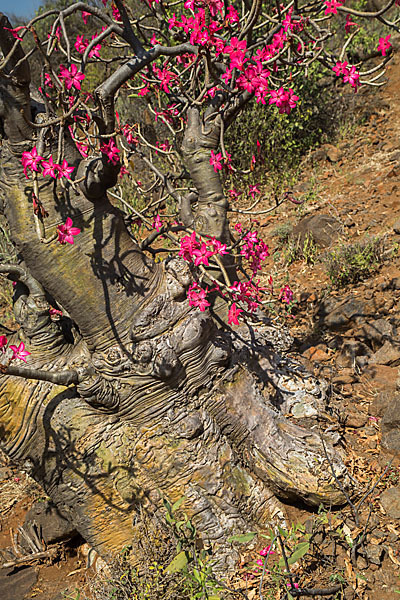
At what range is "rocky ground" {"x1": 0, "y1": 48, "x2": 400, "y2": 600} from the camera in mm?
2184

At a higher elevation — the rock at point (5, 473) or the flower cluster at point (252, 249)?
the flower cluster at point (252, 249)

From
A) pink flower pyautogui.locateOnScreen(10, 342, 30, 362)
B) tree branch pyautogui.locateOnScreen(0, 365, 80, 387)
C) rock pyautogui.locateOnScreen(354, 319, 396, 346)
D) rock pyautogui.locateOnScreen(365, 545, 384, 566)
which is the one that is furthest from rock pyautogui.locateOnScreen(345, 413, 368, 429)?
pink flower pyautogui.locateOnScreen(10, 342, 30, 362)

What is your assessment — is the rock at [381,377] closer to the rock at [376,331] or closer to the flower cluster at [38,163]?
the rock at [376,331]

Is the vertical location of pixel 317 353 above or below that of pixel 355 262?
below

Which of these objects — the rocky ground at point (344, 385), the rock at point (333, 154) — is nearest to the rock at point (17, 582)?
the rocky ground at point (344, 385)

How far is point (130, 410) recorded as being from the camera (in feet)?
7.87

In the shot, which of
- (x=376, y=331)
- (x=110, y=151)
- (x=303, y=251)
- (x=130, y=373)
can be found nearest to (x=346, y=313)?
(x=376, y=331)

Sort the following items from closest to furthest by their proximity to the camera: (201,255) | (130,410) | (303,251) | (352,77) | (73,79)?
(73,79)
(201,255)
(130,410)
(352,77)
(303,251)

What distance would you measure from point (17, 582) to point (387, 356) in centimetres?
292

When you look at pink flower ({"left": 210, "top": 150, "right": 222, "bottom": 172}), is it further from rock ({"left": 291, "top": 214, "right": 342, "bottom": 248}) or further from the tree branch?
rock ({"left": 291, "top": 214, "right": 342, "bottom": 248})

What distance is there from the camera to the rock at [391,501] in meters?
2.28

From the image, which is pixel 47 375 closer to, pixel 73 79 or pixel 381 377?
pixel 73 79

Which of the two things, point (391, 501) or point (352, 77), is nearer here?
point (391, 501)

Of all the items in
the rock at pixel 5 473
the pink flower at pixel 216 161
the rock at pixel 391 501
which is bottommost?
the rock at pixel 391 501
